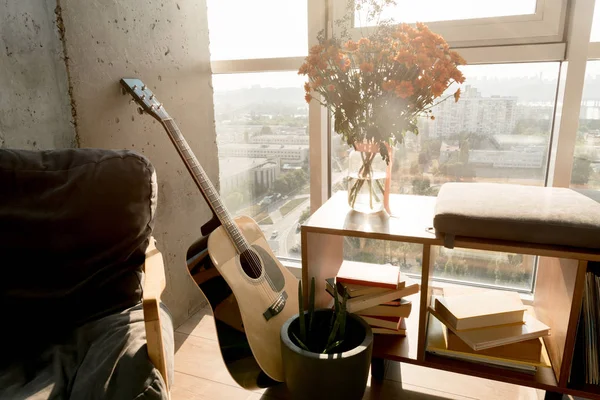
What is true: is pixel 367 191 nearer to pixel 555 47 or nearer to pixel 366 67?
pixel 366 67

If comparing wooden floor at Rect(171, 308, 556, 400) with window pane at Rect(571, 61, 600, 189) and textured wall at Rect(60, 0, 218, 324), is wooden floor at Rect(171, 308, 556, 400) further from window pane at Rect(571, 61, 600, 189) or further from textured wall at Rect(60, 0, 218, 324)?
window pane at Rect(571, 61, 600, 189)

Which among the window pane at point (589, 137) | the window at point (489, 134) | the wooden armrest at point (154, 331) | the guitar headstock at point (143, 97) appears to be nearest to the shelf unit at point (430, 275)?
the window at point (489, 134)

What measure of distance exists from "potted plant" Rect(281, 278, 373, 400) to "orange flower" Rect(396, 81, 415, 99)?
637 millimetres

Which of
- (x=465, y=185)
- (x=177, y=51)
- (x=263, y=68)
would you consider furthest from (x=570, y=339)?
(x=177, y=51)

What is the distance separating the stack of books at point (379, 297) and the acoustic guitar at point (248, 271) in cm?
21

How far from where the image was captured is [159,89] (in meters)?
1.73

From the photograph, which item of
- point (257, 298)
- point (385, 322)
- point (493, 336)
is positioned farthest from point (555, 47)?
point (257, 298)

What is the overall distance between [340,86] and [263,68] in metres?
0.82

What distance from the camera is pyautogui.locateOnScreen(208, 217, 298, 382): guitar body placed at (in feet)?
4.47

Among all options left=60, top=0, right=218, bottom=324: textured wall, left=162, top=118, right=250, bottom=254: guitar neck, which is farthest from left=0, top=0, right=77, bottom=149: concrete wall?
left=162, top=118, right=250, bottom=254: guitar neck

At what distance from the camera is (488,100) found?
5.87 ft

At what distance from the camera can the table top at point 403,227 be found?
113 cm

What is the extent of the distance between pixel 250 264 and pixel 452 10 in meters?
1.28

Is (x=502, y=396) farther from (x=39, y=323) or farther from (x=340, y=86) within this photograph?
(x=39, y=323)
